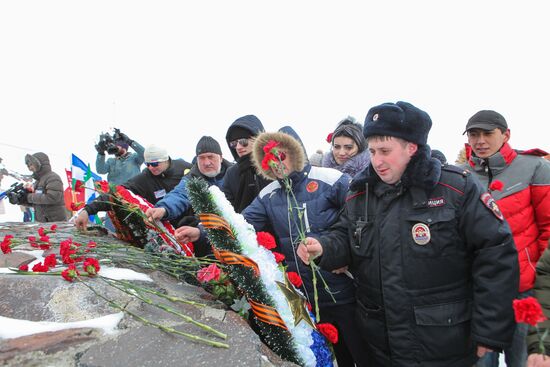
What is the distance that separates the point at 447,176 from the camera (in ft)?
5.73

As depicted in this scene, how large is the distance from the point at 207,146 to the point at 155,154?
75 cm

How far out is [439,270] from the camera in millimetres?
1688

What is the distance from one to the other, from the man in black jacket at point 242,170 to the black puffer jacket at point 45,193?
12.9ft

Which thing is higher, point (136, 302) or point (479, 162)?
point (479, 162)

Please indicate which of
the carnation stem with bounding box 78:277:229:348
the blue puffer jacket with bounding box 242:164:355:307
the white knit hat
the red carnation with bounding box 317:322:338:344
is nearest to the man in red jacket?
the blue puffer jacket with bounding box 242:164:355:307

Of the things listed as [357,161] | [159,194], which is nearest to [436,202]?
[357,161]

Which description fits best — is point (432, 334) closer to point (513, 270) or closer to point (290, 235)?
point (513, 270)

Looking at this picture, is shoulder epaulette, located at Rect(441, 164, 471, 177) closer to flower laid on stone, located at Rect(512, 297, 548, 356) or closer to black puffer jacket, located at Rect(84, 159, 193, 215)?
flower laid on stone, located at Rect(512, 297, 548, 356)

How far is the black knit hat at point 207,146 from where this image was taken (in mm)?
3363

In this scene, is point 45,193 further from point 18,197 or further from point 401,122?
point 401,122

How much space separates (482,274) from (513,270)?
13 cm

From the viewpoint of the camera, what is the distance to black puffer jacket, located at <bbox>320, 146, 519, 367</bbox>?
1589mm

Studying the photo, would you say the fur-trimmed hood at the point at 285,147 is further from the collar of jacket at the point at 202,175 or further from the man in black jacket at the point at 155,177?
the man in black jacket at the point at 155,177

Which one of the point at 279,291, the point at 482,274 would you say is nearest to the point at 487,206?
the point at 482,274
